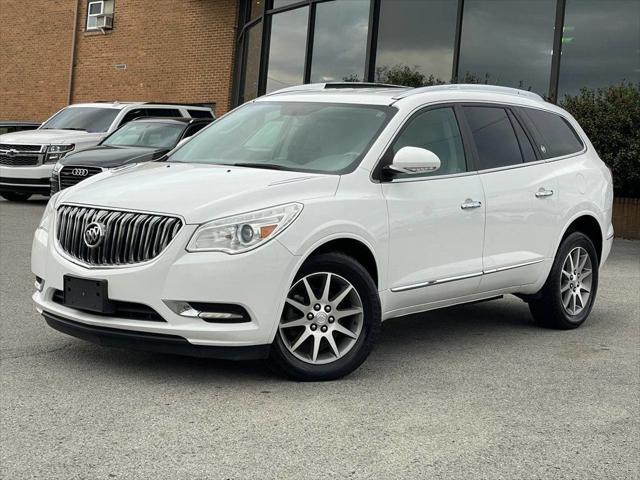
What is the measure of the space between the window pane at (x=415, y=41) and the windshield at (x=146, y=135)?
14.1 feet

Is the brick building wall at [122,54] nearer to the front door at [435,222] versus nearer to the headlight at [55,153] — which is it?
the headlight at [55,153]

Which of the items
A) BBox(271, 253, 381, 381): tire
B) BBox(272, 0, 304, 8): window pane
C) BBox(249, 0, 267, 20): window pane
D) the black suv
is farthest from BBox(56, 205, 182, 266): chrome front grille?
BBox(249, 0, 267, 20): window pane

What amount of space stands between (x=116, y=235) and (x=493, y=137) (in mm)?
2868

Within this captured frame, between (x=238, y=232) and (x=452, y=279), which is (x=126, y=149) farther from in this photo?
(x=238, y=232)

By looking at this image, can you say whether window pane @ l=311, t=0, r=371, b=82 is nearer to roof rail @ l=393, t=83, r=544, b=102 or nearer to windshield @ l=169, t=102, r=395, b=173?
roof rail @ l=393, t=83, r=544, b=102

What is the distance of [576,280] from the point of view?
6.93m

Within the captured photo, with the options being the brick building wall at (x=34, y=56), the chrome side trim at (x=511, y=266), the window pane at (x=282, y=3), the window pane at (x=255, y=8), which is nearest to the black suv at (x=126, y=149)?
the window pane at (x=282, y=3)

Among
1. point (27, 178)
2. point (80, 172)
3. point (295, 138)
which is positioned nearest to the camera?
point (295, 138)

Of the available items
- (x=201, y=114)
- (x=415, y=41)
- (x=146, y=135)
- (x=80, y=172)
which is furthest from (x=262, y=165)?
(x=201, y=114)

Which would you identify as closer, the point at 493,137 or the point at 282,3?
the point at 493,137

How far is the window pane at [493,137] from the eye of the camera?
613cm

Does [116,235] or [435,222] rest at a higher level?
[435,222]

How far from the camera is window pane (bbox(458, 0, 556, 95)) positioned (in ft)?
46.8

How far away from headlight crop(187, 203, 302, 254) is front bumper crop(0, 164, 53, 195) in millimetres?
10740
